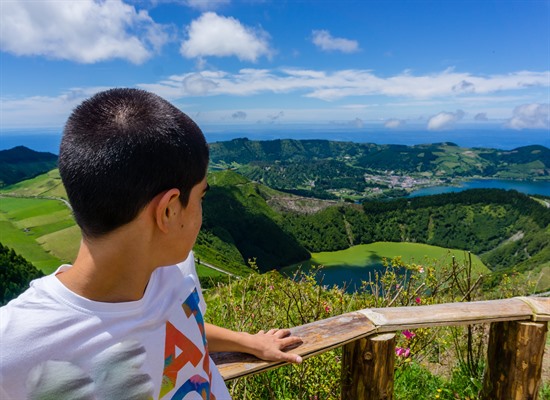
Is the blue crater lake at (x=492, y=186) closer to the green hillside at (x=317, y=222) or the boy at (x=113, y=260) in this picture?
the green hillside at (x=317, y=222)

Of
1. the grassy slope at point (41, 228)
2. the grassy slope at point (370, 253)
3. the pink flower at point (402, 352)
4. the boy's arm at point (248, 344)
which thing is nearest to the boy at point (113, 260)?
the boy's arm at point (248, 344)

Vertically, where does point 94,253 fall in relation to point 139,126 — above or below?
below

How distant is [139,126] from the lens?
3.48 feet


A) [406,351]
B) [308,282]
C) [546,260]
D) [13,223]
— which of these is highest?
[308,282]

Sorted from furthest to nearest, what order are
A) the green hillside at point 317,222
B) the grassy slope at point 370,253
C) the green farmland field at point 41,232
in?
the grassy slope at point 370,253 < the green hillside at point 317,222 < the green farmland field at point 41,232

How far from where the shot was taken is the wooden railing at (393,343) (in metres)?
1.93

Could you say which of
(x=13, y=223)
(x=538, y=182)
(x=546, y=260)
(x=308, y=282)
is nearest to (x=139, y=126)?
(x=308, y=282)

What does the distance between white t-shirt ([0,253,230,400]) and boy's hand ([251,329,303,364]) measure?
18.7 inches

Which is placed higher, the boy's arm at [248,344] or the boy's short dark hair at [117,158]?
the boy's short dark hair at [117,158]

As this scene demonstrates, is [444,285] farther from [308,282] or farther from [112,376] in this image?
[112,376]

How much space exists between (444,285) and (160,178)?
423 cm

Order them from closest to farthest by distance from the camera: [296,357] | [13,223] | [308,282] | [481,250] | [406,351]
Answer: [296,357] < [406,351] < [308,282] < [13,223] < [481,250]

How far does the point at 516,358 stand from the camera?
8.03 ft

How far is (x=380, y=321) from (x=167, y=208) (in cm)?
142
